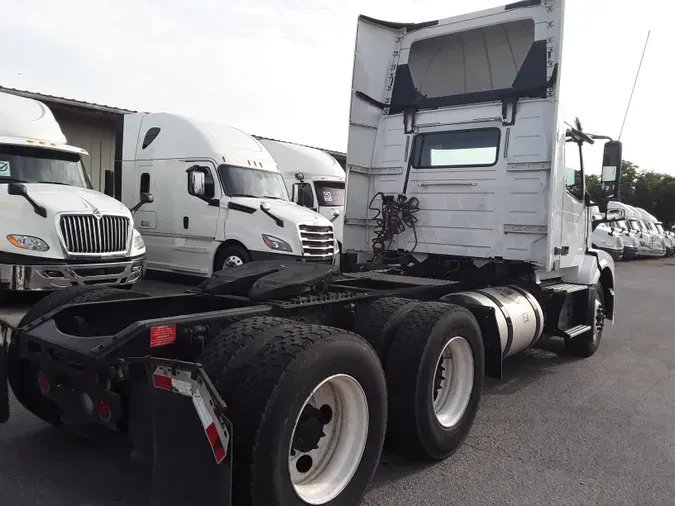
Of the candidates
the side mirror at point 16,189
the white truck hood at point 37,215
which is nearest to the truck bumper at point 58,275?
the white truck hood at point 37,215

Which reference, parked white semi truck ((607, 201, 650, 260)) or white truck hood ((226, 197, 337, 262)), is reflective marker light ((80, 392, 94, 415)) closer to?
white truck hood ((226, 197, 337, 262))

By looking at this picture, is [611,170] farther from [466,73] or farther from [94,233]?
[94,233]

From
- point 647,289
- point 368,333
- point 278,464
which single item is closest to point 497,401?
point 368,333

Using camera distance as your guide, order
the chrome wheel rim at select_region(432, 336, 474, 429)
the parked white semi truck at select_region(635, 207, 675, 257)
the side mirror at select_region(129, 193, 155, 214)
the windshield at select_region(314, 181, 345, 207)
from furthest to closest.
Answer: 1. the parked white semi truck at select_region(635, 207, 675, 257)
2. the windshield at select_region(314, 181, 345, 207)
3. the side mirror at select_region(129, 193, 155, 214)
4. the chrome wheel rim at select_region(432, 336, 474, 429)

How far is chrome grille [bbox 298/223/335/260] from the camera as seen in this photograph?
10.9 m

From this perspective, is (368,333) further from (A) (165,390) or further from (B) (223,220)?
(B) (223,220)

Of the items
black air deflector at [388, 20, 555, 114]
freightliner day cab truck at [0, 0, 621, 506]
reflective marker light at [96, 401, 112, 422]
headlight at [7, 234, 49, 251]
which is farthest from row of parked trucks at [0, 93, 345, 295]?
reflective marker light at [96, 401, 112, 422]

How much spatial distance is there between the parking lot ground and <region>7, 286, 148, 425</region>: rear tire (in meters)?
0.29

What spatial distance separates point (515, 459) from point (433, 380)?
2.80 ft

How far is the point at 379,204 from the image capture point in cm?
711

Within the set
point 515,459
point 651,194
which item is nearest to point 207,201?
point 515,459

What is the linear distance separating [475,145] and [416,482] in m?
3.97

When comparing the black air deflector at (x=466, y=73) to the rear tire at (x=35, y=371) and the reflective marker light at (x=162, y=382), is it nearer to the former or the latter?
the rear tire at (x=35, y=371)

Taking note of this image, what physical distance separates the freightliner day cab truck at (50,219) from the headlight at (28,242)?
0.04ft
